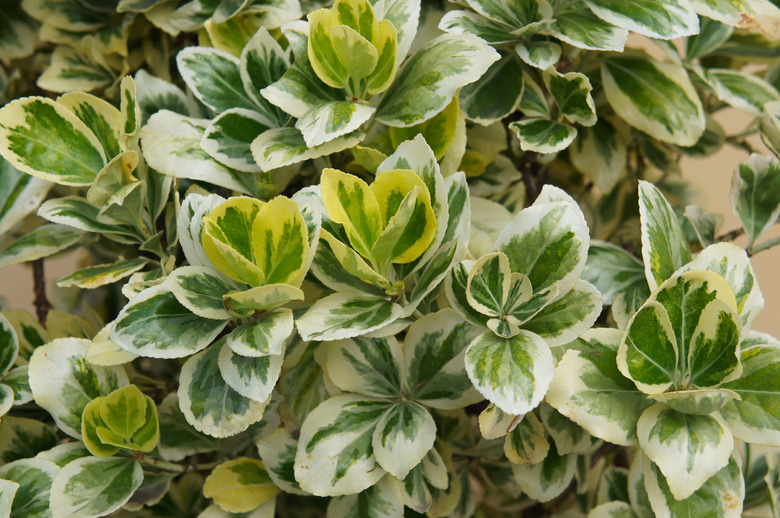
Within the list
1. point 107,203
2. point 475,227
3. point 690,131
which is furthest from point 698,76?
point 107,203

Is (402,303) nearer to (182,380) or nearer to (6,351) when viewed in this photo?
(182,380)

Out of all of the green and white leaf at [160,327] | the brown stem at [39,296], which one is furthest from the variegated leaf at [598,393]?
the brown stem at [39,296]

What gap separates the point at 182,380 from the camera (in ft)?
1.63

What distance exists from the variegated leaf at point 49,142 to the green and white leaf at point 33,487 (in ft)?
0.63

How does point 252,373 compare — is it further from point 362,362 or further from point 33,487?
point 33,487

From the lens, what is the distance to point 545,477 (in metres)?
0.59

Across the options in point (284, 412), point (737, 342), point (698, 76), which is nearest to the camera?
point (737, 342)

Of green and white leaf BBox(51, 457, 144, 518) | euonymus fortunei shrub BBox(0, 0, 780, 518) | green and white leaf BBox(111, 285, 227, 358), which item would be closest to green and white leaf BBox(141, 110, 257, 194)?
euonymus fortunei shrub BBox(0, 0, 780, 518)

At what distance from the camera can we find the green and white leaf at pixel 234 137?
551 millimetres

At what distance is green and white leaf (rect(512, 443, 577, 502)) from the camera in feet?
1.91

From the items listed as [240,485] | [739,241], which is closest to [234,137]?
[240,485]

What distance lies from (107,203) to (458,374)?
26 cm

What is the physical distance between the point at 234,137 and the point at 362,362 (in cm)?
19

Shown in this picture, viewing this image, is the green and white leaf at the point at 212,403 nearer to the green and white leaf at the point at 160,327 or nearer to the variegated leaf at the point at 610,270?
the green and white leaf at the point at 160,327
